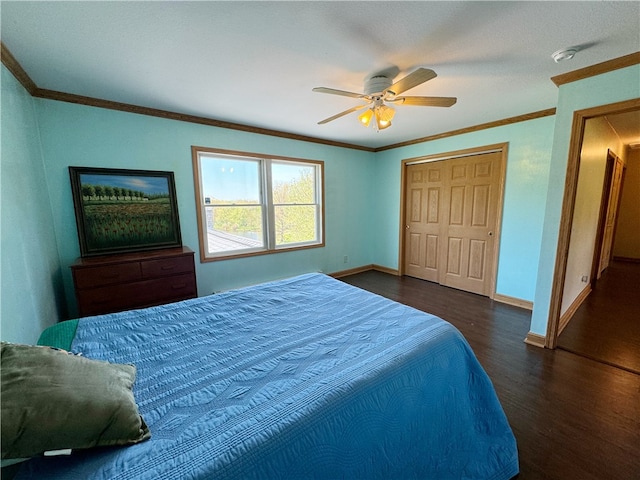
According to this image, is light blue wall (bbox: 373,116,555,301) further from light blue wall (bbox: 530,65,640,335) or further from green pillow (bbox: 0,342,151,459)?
green pillow (bbox: 0,342,151,459)

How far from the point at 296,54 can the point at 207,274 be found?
106 inches

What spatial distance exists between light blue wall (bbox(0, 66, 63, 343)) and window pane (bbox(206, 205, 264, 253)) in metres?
1.48

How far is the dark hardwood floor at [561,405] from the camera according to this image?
136 cm

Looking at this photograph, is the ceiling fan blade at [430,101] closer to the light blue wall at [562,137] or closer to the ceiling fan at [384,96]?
the ceiling fan at [384,96]

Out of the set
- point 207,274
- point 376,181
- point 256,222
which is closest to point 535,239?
point 376,181

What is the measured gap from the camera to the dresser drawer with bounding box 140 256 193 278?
253cm

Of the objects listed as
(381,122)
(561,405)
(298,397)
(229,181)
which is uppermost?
(381,122)

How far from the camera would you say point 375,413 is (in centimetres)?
99

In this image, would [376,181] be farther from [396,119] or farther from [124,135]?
[124,135]

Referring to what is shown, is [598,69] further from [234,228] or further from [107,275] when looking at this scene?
[107,275]

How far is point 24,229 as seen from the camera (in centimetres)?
175

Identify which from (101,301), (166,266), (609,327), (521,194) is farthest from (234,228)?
(609,327)

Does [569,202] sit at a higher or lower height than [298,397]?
higher

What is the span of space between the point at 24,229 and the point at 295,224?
9.64 ft
